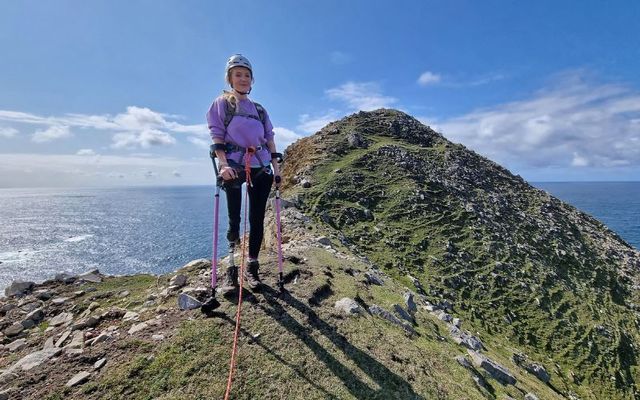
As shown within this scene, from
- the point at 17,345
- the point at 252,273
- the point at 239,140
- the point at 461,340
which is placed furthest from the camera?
the point at 461,340

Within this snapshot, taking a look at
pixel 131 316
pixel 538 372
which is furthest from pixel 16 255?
pixel 538 372

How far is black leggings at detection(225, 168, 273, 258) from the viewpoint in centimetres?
737

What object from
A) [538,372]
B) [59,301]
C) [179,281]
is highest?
[179,281]

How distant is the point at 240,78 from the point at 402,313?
8.23 meters

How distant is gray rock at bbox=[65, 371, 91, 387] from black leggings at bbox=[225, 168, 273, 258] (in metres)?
Answer: 3.53

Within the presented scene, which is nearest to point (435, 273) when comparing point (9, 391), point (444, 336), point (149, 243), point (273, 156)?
point (444, 336)

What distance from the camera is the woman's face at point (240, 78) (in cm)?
715

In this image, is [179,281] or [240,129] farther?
[179,281]

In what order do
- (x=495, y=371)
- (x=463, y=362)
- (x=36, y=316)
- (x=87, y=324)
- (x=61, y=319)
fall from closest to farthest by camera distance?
(x=87, y=324) < (x=463, y=362) < (x=495, y=371) < (x=61, y=319) < (x=36, y=316)

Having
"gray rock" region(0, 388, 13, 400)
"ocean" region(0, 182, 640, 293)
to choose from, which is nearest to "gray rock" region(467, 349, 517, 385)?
"gray rock" region(0, 388, 13, 400)

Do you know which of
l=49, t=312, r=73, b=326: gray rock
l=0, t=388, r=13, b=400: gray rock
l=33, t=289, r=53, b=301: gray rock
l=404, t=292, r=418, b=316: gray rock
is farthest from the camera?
l=33, t=289, r=53, b=301: gray rock

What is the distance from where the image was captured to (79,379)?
18.8 ft

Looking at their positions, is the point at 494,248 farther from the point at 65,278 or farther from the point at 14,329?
the point at 14,329

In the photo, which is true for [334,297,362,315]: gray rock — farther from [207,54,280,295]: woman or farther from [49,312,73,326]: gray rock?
[49,312,73,326]: gray rock
